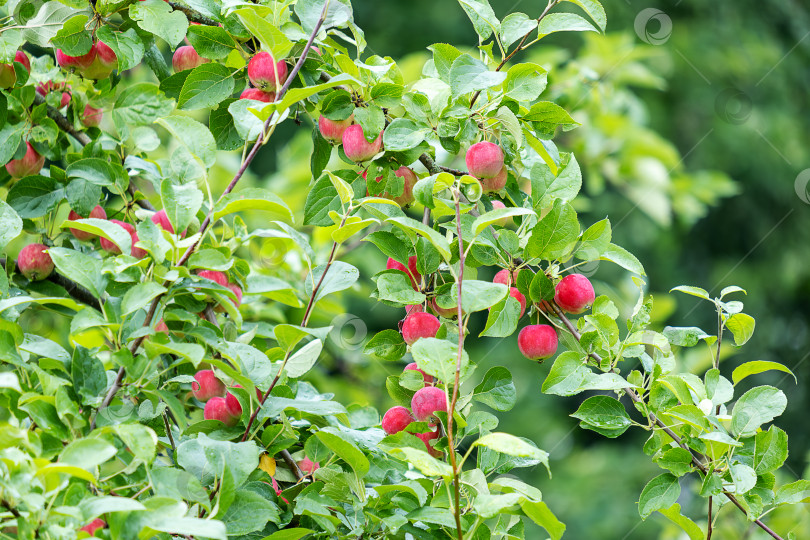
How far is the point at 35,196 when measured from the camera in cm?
80

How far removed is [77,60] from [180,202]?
0.96 feet

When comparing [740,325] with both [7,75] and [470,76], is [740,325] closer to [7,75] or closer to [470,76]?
[470,76]

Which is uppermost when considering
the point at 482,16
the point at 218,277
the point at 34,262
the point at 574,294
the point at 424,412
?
the point at 482,16

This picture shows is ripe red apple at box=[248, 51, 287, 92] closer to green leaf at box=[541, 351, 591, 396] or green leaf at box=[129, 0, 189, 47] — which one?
green leaf at box=[129, 0, 189, 47]

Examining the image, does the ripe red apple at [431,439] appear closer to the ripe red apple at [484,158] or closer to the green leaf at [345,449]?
the green leaf at [345,449]

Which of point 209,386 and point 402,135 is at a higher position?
point 402,135

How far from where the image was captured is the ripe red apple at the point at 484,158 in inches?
26.5

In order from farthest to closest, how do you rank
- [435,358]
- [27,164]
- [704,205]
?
[704,205], [27,164], [435,358]

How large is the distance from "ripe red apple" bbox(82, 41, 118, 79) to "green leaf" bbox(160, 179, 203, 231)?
0.85ft

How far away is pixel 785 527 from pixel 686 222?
3.55 ft

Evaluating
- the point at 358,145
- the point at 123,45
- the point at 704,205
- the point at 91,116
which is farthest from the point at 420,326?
the point at 704,205

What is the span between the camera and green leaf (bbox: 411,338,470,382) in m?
0.53

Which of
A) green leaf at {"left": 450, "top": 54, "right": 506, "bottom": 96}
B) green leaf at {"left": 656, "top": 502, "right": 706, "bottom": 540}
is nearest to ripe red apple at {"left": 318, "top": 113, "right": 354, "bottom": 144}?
green leaf at {"left": 450, "top": 54, "right": 506, "bottom": 96}

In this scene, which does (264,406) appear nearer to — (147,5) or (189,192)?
(189,192)
